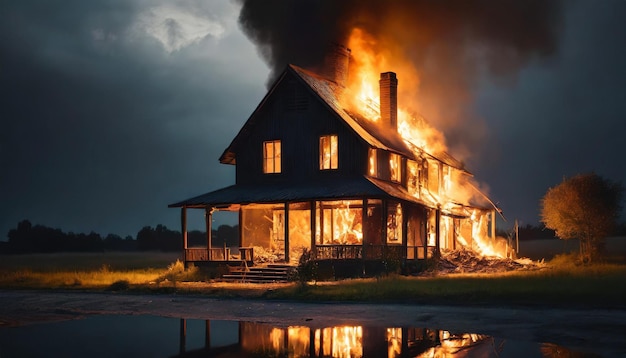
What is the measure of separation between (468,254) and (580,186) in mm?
9424

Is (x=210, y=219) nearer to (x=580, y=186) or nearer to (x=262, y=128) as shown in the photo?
(x=262, y=128)

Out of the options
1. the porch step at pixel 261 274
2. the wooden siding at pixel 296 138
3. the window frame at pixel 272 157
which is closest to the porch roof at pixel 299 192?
the wooden siding at pixel 296 138

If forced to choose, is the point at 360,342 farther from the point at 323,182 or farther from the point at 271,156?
the point at 271,156

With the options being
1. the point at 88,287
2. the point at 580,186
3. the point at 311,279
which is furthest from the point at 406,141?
the point at 88,287

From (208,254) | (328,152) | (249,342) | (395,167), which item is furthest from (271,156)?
(249,342)

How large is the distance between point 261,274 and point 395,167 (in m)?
11.6

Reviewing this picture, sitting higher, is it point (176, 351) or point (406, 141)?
point (406, 141)

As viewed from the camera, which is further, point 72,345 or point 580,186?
point 580,186

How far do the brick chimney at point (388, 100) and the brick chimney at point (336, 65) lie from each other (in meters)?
2.83

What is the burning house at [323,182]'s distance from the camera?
114 feet

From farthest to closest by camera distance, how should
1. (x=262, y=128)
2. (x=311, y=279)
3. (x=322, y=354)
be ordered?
(x=262, y=128) < (x=311, y=279) < (x=322, y=354)

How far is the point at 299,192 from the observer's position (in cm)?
3525

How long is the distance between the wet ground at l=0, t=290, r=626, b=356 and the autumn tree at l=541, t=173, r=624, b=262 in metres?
29.2

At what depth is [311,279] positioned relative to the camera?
31.1m
